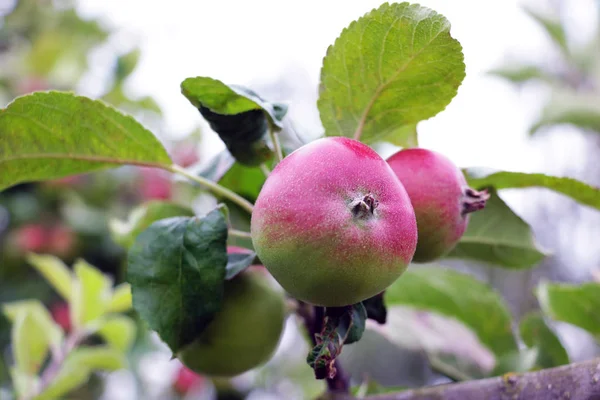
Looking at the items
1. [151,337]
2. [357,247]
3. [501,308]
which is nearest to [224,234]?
[357,247]

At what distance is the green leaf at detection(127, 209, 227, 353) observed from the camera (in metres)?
0.78

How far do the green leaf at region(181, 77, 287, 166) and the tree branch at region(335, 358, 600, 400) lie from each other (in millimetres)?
419

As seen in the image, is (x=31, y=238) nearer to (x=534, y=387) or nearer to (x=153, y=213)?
(x=153, y=213)

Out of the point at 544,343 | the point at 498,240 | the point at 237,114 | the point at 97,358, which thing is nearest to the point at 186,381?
the point at 97,358

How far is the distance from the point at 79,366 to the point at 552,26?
2.74 meters

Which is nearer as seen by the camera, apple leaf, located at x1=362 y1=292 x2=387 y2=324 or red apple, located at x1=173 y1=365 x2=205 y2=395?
apple leaf, located at x1=362 y1=292 x2=387 y2=324

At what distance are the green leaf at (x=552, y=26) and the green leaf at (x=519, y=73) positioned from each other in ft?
0.92

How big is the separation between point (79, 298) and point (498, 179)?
1.18 m

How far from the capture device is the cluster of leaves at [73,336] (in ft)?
5.01

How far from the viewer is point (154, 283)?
800 mm

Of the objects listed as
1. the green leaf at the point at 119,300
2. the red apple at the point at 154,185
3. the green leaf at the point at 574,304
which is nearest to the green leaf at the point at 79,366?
the green leaf at the point at 119,300

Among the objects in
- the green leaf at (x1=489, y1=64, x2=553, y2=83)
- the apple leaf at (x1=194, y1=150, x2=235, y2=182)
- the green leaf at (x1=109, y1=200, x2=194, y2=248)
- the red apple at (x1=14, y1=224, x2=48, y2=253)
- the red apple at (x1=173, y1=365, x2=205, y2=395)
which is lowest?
the red apple at (x1=173, y1=365, x2=205, y2=395)

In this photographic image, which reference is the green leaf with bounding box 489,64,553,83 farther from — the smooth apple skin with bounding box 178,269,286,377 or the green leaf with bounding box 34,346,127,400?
the smooth apple skin with bounding box 178,269,286,377

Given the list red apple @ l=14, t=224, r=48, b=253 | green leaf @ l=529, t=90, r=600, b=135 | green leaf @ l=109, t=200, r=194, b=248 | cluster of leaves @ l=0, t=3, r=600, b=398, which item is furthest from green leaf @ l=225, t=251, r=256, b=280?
red apple @ l=14, t=224, r=48, b=253
